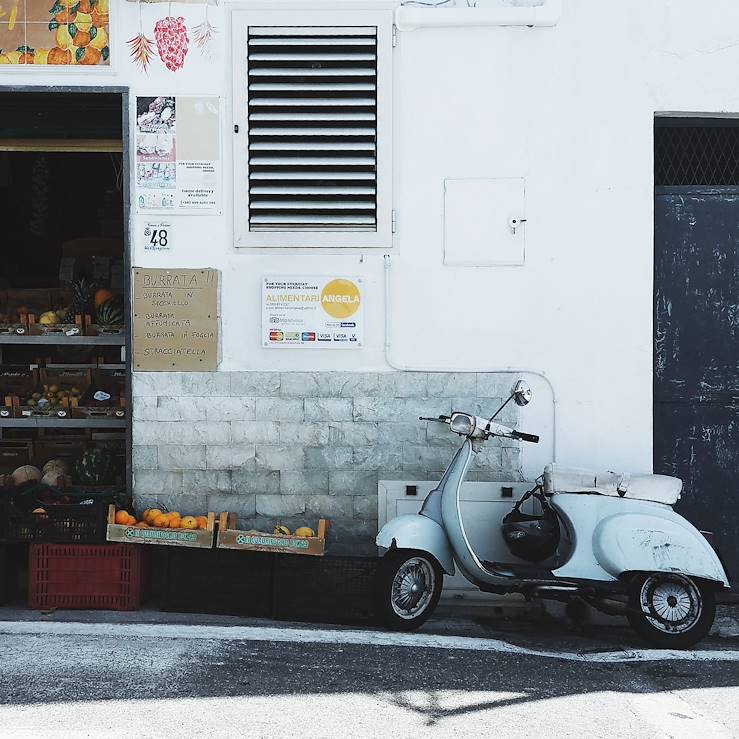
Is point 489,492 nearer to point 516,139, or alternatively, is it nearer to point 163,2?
point 516,139

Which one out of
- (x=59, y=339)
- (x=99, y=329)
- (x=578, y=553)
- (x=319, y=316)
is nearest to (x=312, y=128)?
(x=319, y=316)

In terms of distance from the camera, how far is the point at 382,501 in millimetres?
7348

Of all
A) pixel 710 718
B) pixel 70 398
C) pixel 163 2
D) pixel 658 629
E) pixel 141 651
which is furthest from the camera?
pixel 70 398

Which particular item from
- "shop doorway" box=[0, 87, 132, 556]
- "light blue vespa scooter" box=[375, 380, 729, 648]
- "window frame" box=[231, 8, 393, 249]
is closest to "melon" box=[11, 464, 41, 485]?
"shop doorway" box=[0, 87, 132, 556]

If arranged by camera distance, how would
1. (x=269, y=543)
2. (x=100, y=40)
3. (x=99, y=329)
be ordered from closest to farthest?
(x=269, y=543) < (x=100, y=40) < (x=99, y=329)

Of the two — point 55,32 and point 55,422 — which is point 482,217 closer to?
point 55,32

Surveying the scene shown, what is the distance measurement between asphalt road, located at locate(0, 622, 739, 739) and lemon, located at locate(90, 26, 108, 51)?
150 inches

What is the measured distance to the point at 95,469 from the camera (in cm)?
792

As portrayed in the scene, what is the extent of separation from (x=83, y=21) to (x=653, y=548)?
5.03 meters

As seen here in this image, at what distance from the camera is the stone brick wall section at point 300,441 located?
737cm

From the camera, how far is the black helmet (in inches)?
266

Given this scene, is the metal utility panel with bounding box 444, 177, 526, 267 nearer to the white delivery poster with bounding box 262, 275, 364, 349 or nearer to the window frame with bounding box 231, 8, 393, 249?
the window frame with bounding box 231, 8, 393, 249

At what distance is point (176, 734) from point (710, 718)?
2.56 meters

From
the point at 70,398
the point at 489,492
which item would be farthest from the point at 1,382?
the point at 489,492
